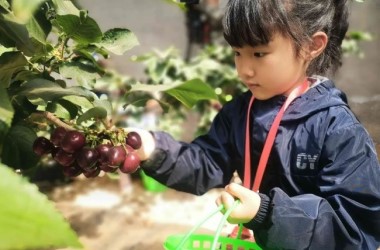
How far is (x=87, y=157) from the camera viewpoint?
778 mm

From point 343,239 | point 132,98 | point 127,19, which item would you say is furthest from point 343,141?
point 127,19

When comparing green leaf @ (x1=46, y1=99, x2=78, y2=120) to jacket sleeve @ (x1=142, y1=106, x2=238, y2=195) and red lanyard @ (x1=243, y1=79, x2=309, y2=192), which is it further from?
red lanyard @ (x1=243, y1=79, x2=309, y2=192)

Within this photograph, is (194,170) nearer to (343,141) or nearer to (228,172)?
(228,172)

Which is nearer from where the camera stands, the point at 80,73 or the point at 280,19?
the point at 80,73

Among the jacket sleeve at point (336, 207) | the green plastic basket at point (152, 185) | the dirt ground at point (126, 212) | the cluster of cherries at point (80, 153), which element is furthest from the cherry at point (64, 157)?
the green plastic basket at point (152, 185)

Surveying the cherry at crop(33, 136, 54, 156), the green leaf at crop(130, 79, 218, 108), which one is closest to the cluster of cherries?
the cherry at crop(33, 136, 54, 156)

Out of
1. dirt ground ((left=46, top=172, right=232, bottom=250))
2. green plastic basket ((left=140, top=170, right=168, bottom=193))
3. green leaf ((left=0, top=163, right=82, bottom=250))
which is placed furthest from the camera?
green plastic basket ((left=140, top=170, right=168, bottom=193))

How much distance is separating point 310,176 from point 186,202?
155 centimetres

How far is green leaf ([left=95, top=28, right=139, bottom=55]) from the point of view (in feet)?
2.72

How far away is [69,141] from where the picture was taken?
77cm

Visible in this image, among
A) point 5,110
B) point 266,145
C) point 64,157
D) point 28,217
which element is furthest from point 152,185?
point 28,217

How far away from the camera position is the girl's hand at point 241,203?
0.80 meters

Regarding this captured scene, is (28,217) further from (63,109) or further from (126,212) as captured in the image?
(126,212)

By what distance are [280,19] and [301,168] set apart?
12.5 inches
